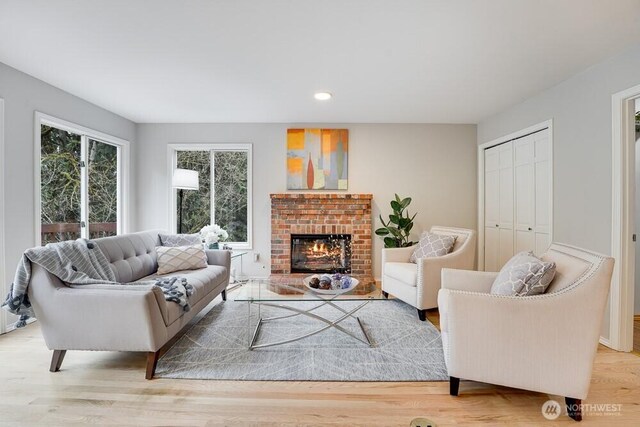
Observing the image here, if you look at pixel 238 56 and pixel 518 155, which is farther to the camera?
pixel 518 155

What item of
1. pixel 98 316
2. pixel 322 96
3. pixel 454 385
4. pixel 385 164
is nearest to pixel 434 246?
pixel 385 164

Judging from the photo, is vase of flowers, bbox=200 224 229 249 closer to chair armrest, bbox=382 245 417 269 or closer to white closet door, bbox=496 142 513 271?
chair armrest, bbox=382 245 417 269

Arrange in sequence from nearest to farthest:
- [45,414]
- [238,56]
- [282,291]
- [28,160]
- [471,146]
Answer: [45,414]
[238,56]
[282,291]
[28,160]
[471,146]

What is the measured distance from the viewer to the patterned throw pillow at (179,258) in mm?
3086

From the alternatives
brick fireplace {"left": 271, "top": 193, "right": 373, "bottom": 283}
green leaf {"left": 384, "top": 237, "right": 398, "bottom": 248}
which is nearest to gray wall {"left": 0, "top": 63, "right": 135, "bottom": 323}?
brick fireplace {"left": 271, "top": 193, "right": 373, "bottom": 283}

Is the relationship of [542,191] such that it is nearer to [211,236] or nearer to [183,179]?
[211,236]

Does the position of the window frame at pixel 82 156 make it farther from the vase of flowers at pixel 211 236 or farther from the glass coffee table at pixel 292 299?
the glass coffee table at pixel 292 299

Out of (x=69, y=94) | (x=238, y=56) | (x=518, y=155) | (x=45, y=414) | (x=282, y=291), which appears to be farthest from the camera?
(x=518, y=155)

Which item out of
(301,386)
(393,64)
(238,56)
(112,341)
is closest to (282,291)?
(301,386)

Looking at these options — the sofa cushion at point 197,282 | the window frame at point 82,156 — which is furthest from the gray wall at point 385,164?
the sofa cushion at point 197,282

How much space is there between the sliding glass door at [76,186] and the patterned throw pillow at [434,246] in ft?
12.5

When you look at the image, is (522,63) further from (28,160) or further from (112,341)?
(28,160)

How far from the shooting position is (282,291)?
262 centimetres

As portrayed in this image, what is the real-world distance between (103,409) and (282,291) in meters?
1.34
